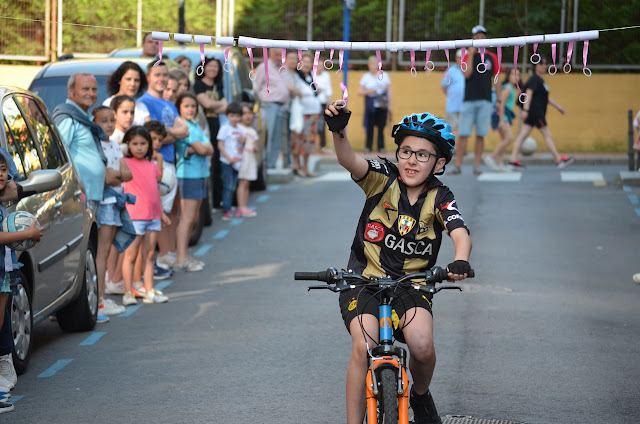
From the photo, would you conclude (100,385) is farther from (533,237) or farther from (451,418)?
(533,237)

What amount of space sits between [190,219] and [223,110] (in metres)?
3.21

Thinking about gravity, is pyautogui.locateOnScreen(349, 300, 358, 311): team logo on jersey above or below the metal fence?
below

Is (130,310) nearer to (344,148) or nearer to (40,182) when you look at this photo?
(40,182)

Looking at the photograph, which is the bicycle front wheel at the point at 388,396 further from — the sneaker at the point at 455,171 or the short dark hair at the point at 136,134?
the sneaker at the point at 455,171

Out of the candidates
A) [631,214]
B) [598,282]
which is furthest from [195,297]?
[631,214]

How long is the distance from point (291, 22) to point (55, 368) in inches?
814

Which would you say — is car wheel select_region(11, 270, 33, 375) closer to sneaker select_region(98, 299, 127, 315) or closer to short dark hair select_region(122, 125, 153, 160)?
sneaker select_region(98, 299, 127, 315)

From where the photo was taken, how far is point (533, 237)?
13.6 m

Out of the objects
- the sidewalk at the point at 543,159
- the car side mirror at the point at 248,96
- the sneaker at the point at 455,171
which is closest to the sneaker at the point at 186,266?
the car side mirror at the point at 248,96

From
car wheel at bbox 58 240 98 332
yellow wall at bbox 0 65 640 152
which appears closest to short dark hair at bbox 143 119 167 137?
car wheel at bbox 58 240 98 332

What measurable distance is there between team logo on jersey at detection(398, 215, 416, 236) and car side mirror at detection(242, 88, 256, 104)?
1121cm

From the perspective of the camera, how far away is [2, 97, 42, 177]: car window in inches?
303

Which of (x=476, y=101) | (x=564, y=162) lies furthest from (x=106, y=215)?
(x=564, y=162)

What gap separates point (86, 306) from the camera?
348 inches
